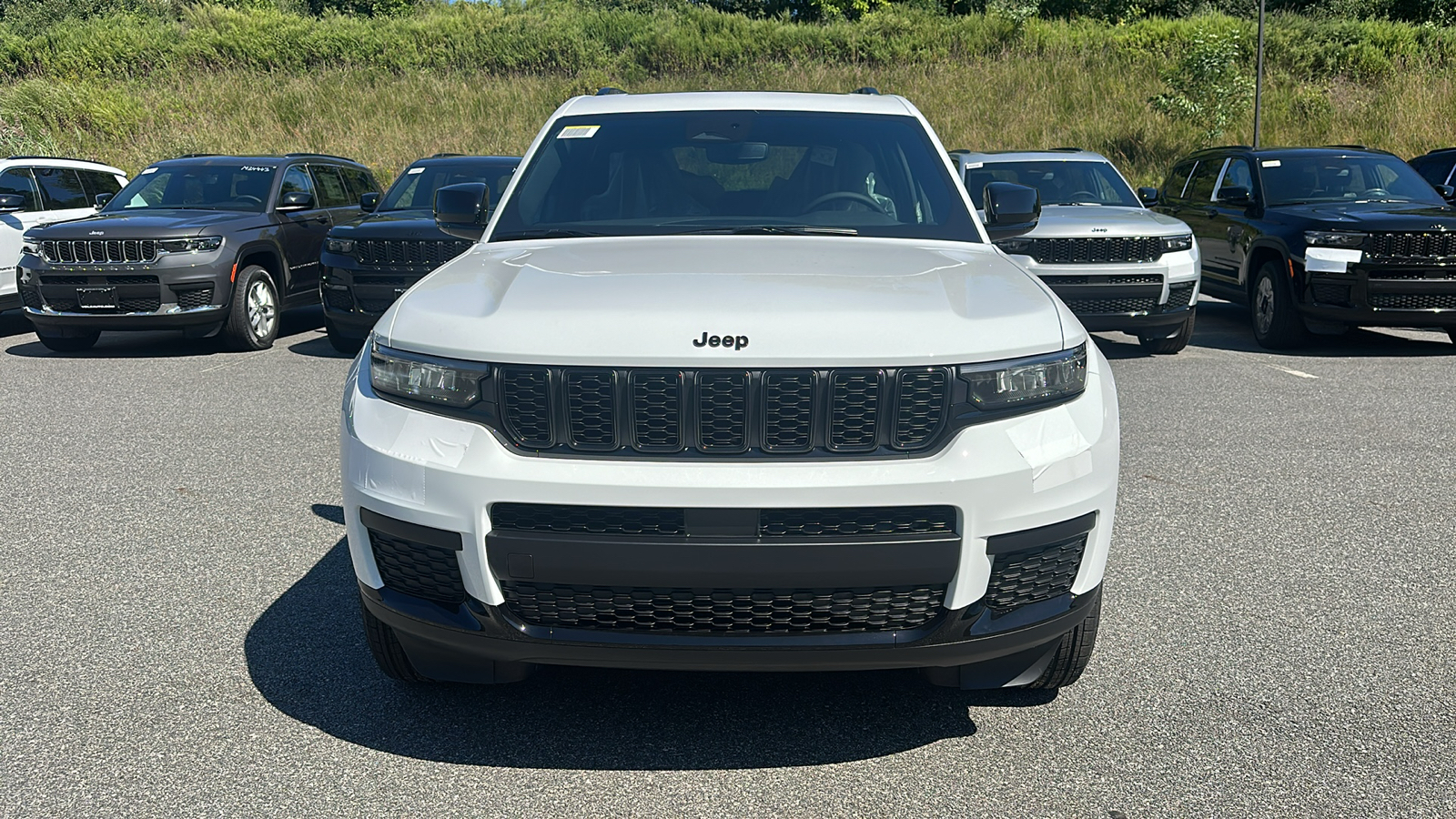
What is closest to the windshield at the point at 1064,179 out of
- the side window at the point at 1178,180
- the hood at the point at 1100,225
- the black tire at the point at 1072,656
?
the hood at the point at 1100,225

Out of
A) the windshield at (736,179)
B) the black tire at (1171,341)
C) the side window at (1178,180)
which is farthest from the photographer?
A: the side window at (1178,180)

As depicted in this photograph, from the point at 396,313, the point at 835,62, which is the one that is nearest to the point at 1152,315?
the point at 396,313

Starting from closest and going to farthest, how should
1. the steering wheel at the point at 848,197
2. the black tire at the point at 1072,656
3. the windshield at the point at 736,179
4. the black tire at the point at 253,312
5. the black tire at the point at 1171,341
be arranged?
the black tire at the point at 1072,656 → the windshield at the point at 736,179 → the steering wheel at the point at 848,197 → the black tire at the point at 1171,341 → the black tire at the point at 253,312

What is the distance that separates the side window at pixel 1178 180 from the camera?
13.7 metres

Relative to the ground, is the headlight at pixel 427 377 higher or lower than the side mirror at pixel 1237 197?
higher

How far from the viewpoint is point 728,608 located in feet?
9.38

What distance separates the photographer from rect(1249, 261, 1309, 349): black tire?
11.0 meters

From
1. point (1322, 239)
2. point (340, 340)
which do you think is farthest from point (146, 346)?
point (1322, 239)

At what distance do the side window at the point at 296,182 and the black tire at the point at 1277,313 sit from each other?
366 inches

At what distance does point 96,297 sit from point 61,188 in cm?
339

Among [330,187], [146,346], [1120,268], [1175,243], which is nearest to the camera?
[1120,268]

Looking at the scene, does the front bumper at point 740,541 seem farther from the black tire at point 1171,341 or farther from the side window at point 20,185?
the side window at point 20,185

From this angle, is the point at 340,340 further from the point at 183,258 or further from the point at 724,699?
the point at 724,699

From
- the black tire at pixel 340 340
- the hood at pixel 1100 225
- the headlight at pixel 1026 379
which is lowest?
the black tire at pixel 340 340
